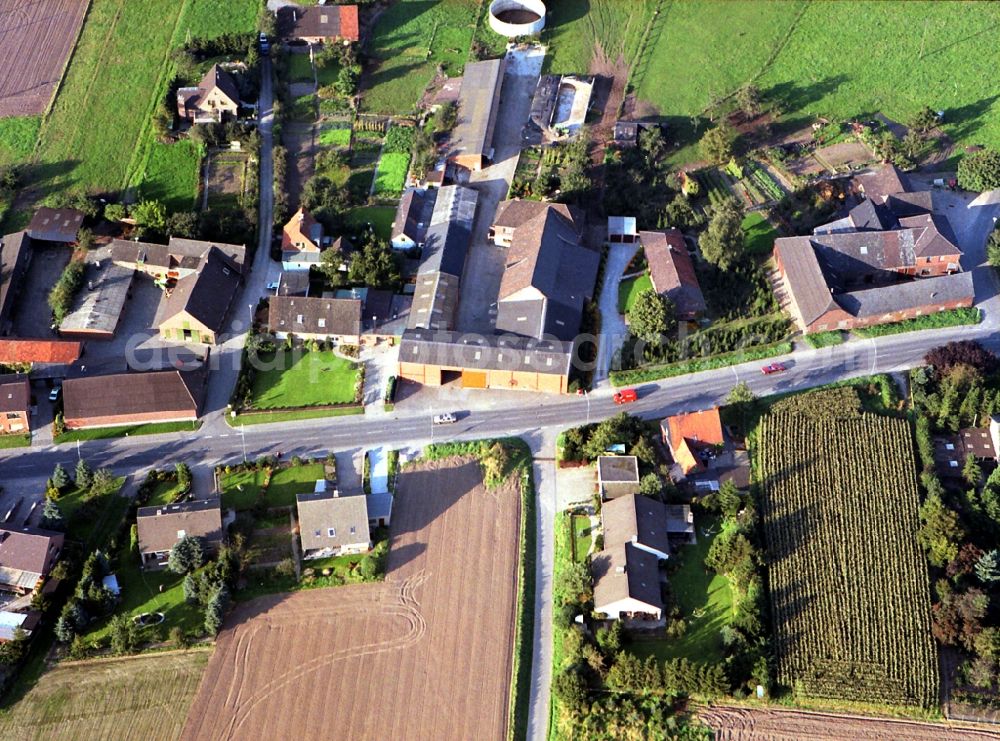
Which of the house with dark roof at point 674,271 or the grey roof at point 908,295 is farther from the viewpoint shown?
the house with dark roof at point 674,271

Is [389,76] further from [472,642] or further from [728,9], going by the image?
[472,642]

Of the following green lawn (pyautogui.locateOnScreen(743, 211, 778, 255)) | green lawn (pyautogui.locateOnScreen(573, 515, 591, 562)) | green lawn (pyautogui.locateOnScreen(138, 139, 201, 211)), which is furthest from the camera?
green lawn (pyautogui.locateOnScreen(138, 139, 201, 211))

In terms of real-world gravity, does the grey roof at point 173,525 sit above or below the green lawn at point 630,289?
below

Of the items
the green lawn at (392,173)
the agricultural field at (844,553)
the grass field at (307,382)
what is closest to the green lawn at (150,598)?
the grass field at (307,382)

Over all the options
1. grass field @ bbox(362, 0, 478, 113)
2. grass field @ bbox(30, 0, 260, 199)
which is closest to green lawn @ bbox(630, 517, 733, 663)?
grass field @ bbox(362, 0, 478, 113)

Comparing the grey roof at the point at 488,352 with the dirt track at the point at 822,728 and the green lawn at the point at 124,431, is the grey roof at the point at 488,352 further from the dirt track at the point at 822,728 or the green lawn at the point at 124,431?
the dirt track at the point at 822,728

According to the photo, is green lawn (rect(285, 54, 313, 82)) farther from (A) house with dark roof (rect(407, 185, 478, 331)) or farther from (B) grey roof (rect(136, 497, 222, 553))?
(B) grey roof (rect(136, 497, 222, 553))
